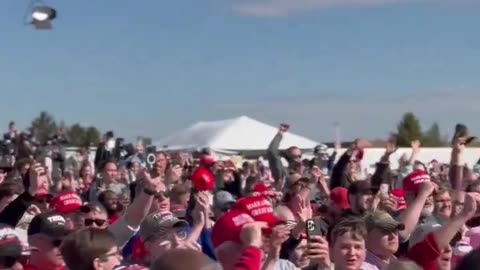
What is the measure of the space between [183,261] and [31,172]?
576 centimetres

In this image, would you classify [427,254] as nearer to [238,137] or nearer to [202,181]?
[202,181]

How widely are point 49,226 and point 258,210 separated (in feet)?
4.33

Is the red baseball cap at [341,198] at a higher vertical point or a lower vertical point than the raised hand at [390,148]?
lower

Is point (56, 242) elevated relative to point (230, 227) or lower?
lower

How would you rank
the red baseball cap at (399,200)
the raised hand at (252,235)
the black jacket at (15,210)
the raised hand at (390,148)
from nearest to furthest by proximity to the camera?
the raised hand at (252,235) → the black jacket at (15,210) → the red baseball cap at (399,200) → the raised hand at (390,148)

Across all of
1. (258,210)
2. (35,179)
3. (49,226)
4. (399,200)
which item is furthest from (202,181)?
(399,200)

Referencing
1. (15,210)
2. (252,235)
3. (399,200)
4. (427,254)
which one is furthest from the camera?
(399,200)

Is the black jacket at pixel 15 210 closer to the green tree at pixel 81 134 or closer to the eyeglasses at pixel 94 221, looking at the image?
the eyeglasses at pixel 94 221

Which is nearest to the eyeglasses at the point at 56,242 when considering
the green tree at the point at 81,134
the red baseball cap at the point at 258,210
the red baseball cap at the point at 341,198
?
the red baseball cap at the point at 258,210

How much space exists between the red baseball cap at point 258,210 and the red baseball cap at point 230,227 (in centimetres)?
4

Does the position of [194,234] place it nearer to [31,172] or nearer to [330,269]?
[330,269]

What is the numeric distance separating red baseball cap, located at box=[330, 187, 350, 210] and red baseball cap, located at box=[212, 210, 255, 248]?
336cm

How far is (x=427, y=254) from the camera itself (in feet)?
19.9

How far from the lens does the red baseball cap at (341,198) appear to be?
28.0ft
